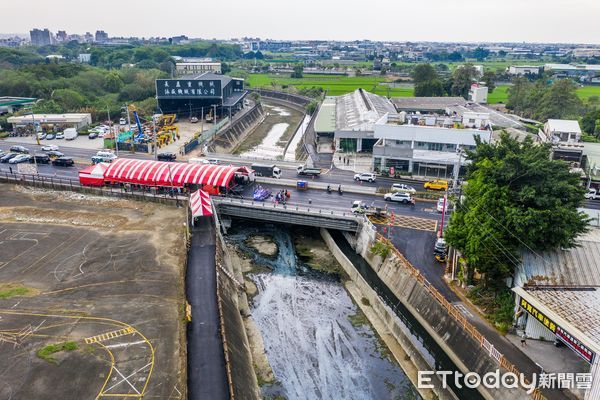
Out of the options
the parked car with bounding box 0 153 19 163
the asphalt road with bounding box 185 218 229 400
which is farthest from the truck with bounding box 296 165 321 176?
the parked car with bounding box 0 153 19 163

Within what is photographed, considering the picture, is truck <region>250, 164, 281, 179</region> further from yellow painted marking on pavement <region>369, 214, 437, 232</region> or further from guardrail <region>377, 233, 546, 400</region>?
guardrail <region>377, 233, 546, 400</region>

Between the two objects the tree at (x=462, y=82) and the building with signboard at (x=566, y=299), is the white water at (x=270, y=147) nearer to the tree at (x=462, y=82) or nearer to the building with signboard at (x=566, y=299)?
the tree at (x=462, y=82)

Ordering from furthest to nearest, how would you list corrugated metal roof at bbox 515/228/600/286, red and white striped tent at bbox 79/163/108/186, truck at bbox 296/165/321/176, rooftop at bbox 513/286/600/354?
1. truck at bbox 296/165/321/176
2. red and white striped tent at bbox 79/163/108/186
3. corrugated metal roof at bbox 515/228/600/286
4. rooftop at bbox 513/286/600/354

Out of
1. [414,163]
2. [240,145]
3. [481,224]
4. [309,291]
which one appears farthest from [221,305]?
[240,145]

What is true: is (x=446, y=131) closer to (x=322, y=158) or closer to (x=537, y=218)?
(x=322, y=158)

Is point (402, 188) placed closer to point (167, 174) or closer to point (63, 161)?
point (167, 174)

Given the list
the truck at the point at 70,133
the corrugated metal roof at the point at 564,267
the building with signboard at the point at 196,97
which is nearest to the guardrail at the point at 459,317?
the corrugated metal roof at the point at 564,267
